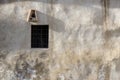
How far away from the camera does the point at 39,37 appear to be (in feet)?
31.2

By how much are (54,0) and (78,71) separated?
2023 mm

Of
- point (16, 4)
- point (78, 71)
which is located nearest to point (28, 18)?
point (16, 4)

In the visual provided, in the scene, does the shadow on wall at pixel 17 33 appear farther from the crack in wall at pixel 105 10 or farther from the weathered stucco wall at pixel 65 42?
the crack in wall at pixel 105 10

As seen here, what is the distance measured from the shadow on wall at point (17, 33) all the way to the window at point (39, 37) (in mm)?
136

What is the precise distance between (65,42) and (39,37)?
733 mm

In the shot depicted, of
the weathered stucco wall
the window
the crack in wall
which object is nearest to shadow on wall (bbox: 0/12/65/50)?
the weathered stucco wall

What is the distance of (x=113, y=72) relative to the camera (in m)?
9.35

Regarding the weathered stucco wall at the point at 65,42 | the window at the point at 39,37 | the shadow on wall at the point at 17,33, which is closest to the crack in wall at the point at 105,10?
the weathered stucco wall at the point at 65,42

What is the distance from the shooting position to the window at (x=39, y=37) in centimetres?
948

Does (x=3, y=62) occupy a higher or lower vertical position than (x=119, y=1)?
lower

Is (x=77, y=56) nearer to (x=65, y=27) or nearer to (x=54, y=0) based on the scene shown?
(x=65, y=27)

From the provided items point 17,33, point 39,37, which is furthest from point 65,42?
point 17,33

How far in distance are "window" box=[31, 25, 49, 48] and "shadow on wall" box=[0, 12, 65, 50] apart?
136 mm

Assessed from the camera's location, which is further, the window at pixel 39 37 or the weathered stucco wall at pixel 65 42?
the window at pixel 39 37
